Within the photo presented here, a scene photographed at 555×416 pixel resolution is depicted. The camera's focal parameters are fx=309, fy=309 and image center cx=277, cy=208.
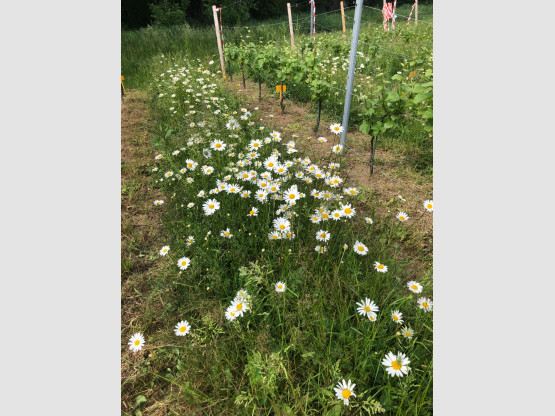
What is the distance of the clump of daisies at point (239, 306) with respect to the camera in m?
1.45

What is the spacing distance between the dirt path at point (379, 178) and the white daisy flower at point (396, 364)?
834 millimetres

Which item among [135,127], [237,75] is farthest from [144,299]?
[237,75]

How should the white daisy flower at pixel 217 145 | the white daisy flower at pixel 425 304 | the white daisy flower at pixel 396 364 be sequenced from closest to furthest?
the white daisy flower at pixel 396 364 → the white daisy flower at pixel 425 304 → the white daisy flower at pixel 217 145

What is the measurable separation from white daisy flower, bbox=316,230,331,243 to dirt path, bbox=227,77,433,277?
609mm

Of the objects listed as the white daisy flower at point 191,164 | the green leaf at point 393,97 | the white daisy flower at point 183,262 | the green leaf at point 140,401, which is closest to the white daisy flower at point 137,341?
the green leaf at point 140,401

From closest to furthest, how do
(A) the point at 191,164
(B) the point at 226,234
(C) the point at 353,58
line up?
(B) the point at 226,234
(A) the point at 191,164
(C) the point at 353,58

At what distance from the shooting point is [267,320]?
1.54 metres

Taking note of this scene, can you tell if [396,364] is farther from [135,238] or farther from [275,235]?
[135,238]

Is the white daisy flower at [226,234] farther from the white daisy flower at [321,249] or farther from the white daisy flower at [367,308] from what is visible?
the white daisy flower at [367,308]

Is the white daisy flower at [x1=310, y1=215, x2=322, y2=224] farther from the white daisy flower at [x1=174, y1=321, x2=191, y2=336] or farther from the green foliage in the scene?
the green foliage

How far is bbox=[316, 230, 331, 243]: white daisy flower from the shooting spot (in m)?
1.79

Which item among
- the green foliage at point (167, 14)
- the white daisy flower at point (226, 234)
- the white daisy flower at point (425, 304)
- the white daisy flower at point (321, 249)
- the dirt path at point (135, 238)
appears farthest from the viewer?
the green foliage at point (167, 14)

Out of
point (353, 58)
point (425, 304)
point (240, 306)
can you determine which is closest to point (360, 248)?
point (425, 304)

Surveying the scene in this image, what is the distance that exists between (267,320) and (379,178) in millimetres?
1936
